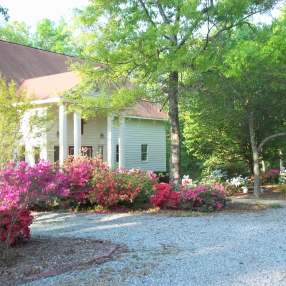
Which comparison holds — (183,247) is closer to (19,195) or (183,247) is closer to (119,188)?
(19,195)

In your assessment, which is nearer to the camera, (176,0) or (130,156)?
(176,0)

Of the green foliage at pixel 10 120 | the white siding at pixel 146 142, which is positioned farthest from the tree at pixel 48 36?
the green foliage at pixel 10 120

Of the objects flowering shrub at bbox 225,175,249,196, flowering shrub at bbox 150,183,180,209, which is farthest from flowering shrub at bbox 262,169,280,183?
flowering shrub at bbox 150,183,180,209

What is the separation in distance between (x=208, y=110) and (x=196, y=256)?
12.2 m

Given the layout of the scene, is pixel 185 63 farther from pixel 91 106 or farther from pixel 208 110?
pixel 208 110

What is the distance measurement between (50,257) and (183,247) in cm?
221

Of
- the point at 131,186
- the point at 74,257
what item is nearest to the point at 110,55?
the point at 131,186

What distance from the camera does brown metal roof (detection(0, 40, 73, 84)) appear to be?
2619 cm

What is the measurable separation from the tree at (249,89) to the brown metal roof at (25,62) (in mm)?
10598

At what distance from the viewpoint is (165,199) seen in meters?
13.8

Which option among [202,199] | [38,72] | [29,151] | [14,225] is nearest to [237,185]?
[202,199]

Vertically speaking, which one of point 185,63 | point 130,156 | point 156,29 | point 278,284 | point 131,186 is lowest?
point 278,284

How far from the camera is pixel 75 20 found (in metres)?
15.4

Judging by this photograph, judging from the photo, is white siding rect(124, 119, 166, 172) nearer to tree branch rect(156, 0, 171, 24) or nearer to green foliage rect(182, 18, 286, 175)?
green foliage rect(182, 18, 286, 175)
